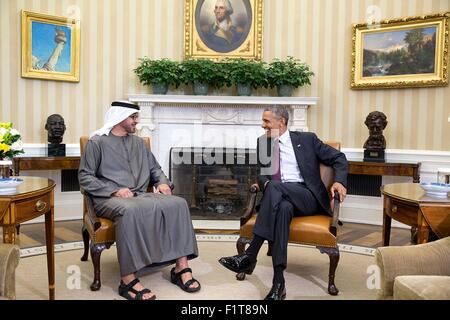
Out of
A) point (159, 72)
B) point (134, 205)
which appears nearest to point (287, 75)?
point (159, 72)

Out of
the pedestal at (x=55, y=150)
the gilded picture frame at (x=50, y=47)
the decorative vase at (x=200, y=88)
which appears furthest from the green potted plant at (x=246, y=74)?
the pedestal at (x=55, y=150)

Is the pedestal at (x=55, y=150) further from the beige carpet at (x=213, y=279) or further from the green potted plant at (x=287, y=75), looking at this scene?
the green potted plant at (x=287, y=75)

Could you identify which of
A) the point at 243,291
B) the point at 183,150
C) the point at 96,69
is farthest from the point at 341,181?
the point at 96,69

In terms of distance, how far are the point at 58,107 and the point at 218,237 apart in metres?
2.98

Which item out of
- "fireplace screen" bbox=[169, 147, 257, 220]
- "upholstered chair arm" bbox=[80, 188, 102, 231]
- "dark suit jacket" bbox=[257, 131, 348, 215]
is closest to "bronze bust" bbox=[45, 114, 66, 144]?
"fireplace screen" bbox=[169, 147, 257, 220]

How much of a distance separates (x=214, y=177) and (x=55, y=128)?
7.55 ft

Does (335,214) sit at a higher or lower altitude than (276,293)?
higher

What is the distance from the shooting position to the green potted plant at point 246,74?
19.6ft

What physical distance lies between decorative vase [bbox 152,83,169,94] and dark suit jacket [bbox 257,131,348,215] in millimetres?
2617

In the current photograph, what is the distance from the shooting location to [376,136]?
573cm

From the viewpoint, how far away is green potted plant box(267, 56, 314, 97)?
6004 mm

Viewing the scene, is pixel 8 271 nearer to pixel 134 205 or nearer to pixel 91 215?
pixel 134 205

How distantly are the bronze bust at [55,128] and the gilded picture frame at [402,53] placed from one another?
4.11 m
